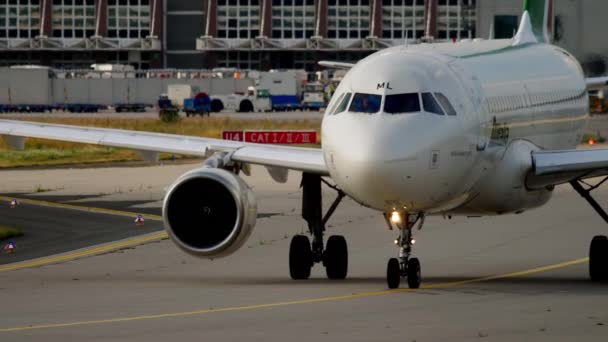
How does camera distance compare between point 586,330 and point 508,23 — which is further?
point 508,23

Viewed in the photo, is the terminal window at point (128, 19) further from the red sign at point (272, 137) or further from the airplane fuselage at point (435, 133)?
the airplane fuselage at point (435, 133)

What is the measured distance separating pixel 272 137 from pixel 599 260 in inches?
1715

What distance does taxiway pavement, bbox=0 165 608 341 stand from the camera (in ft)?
66.2

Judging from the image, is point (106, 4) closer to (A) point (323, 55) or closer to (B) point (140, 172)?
(A) point (323, 55)

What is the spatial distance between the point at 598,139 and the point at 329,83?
74486mm

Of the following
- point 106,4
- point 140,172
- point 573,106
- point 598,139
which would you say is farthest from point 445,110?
point 106,4

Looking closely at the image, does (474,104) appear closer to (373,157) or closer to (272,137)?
(373,157)

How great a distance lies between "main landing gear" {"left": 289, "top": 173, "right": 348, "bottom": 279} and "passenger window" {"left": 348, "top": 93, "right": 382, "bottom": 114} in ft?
12.6

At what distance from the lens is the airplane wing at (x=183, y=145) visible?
1083 inches

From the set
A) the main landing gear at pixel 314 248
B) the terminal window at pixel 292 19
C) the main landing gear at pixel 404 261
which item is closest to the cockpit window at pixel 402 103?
the main landing gear at pixel 404 261

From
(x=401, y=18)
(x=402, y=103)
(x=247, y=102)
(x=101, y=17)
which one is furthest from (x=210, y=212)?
(x=101, y=17)

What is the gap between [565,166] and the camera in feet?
87.6

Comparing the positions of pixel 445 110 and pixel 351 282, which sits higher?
pixel 445 110

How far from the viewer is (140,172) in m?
63.0
